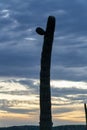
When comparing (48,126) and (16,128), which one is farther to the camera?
(16,128)

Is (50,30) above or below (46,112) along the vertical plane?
above

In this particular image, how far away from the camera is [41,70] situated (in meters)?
16.1

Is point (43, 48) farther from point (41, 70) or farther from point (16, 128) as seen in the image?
point (16, 128)

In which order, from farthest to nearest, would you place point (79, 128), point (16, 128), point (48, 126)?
1. point (16, 128)
2. point (79, 128)
3. point (48, 126)

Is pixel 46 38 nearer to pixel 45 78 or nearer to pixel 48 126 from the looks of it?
pixel 45 78

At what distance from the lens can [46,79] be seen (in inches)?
630

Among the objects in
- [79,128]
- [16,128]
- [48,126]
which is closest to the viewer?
[48,126]

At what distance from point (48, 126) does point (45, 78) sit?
5.43 ft

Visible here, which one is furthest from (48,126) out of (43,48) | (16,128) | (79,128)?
(16,128)

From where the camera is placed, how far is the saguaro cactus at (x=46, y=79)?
1577 centimetres

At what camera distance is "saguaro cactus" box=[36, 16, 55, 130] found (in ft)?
51.7

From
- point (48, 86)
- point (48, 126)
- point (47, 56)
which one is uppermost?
point (47, 56)

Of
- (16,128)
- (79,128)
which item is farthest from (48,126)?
(16,128)

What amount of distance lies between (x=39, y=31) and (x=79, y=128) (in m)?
86.6
